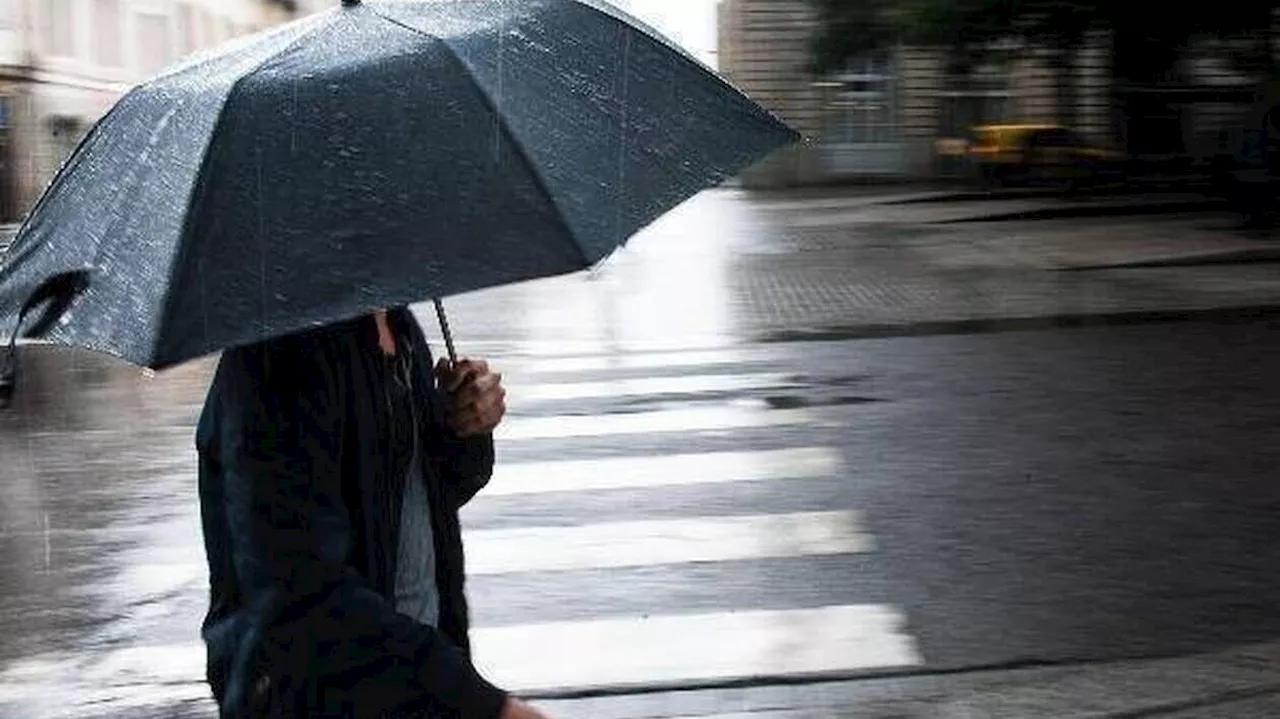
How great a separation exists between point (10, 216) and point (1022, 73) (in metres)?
21.1

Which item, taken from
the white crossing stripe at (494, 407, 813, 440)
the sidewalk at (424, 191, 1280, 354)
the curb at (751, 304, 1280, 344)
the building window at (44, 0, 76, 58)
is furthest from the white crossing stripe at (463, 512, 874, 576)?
the building window at (44, 0, 76, 58)

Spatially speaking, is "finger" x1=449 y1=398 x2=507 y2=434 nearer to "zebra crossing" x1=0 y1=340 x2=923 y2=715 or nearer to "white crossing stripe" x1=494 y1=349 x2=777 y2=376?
"zebra crossing" x1=0 y1=340 x2=923 y2=715

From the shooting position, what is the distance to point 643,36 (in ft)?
9.03

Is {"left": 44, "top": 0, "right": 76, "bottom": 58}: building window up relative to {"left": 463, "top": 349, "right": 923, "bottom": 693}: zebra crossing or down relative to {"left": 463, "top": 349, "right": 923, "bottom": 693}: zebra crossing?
up

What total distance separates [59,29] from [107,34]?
11.6 feet

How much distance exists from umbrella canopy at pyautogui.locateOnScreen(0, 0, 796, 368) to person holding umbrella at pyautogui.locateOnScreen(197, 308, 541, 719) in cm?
11

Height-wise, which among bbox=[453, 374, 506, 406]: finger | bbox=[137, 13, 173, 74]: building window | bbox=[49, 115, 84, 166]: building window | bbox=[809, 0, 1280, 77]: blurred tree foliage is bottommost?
bbox=[49, 115, 84, 166]: building window

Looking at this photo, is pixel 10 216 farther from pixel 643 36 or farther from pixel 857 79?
pixel 643 36

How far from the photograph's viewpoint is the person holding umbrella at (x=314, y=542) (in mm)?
2182

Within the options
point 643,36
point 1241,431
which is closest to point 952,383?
point 1241,431

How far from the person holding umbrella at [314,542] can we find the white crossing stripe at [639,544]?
4668 mm

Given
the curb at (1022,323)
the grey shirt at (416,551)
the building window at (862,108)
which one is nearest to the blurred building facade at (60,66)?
the building window at (862,108)

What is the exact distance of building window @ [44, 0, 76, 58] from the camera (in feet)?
124

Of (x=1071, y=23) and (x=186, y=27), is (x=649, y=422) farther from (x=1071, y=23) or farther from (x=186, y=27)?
(x=186, y=27)
